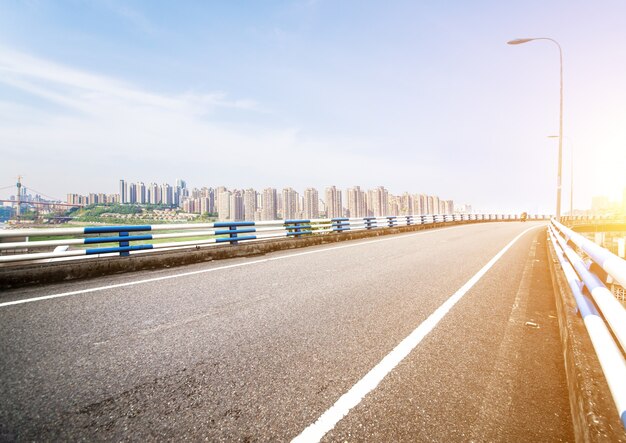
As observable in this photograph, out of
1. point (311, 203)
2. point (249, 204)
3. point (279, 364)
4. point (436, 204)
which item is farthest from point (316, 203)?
point (279, 364)

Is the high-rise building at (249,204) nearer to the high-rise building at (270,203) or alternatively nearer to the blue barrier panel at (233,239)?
the high-rise building at (270,203)

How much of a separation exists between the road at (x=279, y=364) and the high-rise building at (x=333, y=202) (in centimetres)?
6711

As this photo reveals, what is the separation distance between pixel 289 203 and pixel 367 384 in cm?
7495

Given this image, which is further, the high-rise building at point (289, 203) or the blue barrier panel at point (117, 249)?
the high-rise building at point (289, 203)

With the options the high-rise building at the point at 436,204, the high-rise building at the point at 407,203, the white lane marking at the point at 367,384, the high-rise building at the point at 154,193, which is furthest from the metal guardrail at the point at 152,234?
the high-rise building at the point at 154,193

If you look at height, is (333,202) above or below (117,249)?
above

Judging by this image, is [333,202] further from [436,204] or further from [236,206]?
[436,204]

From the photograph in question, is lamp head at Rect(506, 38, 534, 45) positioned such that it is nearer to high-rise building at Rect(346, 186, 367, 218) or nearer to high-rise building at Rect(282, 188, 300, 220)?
high-rise building at Rect(346, 186, 367, 218)

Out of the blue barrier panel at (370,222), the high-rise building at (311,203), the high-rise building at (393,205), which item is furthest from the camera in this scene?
the high-rise building at (393,205)

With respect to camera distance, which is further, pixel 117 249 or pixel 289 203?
pixel 289 203

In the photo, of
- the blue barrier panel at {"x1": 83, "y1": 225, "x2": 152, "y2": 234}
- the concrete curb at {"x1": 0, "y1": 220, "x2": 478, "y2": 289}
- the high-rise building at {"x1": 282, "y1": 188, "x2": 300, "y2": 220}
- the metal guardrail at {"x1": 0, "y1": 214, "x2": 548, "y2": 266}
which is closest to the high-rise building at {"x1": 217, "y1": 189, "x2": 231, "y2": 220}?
the high-rise building at {"x1": 282, "y1": 188, "x2": 300, "y2": 220}

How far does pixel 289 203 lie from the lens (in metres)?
76.9

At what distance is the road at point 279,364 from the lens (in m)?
1.98

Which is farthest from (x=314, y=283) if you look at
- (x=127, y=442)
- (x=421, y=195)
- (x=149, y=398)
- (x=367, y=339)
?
(x=421, y=195)
